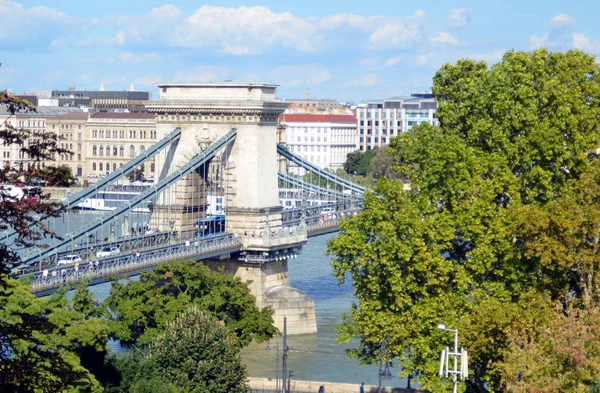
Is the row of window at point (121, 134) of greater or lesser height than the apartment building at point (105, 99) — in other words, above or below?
below

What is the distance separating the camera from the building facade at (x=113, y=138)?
115 metres

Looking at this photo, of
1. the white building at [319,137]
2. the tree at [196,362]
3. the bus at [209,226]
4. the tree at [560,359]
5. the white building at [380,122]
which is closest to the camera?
the tree at [560,359]

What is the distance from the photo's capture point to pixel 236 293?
40656 mm

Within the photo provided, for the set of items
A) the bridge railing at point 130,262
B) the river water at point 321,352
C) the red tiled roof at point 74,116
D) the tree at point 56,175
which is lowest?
the river water at point 321,352

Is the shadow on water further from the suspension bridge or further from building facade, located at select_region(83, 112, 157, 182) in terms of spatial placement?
building facade, located at select_region(83, 112, 157, 182)

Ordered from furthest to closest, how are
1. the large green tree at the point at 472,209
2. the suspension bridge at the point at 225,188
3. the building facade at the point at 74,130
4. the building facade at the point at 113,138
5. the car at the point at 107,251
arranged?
the building facade at the point at 74,130 < the building facade at the point at 113,138 < the suspension bridge at the point at 225,188 < the car at the point at 107,251 < the large green tree at the point at 472,209

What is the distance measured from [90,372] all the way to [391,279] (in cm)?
612

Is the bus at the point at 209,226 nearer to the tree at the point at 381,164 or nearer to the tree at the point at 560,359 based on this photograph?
the tree at the point at 560,359

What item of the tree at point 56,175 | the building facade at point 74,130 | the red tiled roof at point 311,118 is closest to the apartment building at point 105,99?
the red tiled roof at point 311,118

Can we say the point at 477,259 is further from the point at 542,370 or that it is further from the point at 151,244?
the point at 151,244

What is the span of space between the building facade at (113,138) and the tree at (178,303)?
73196mm

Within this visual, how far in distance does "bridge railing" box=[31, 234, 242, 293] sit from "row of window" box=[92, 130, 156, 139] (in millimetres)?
64092

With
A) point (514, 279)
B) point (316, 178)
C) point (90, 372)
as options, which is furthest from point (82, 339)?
point (316, 178)

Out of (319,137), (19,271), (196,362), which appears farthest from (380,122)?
(196,362)
